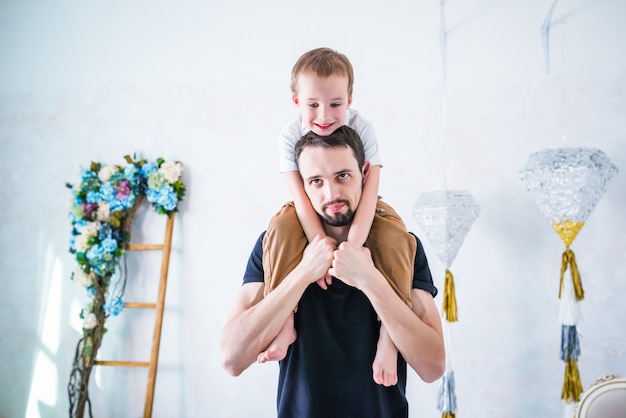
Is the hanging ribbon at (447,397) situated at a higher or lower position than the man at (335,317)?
lower

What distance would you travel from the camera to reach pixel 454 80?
346 cm

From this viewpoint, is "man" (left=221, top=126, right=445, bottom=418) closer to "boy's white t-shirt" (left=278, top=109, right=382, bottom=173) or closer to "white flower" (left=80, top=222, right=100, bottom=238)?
"boy's white t-shirt" (left=278, top=109, right=382, bottom=173)

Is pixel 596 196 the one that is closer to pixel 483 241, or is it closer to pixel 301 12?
pixel 483 241

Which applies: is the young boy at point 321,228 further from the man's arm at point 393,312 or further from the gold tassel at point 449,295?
the gold tassel at point 449,295

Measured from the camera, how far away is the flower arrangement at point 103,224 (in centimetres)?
367

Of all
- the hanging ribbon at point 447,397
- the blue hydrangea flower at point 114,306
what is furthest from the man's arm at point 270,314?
the blue hydrangea flower at point 114,306

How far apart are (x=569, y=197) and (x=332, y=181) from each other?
5.94ft

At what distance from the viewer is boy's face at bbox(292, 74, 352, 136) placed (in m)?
1.64

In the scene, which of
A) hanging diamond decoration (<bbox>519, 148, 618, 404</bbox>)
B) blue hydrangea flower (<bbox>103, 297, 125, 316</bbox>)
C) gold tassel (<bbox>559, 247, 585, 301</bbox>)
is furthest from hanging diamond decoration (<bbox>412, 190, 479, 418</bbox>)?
blue hydrangea flower (<bbox>103, 297, 125, 316</bbox>)

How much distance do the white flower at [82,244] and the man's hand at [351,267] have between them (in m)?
2.75

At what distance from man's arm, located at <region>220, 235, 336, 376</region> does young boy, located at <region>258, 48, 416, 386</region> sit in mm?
43

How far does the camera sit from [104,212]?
3.71m

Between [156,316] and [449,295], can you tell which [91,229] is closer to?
[156,316]

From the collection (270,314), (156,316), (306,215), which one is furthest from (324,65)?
(156,316)
